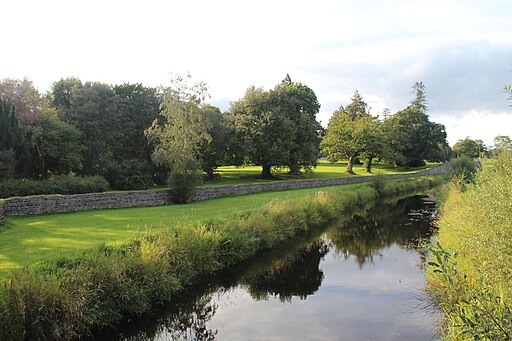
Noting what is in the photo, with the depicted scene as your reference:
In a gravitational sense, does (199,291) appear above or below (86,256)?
below

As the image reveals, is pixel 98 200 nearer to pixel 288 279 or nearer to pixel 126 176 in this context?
pixel 126 176

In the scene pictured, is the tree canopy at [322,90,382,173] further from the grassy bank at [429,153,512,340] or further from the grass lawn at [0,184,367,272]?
the grassy bank at [429,153,512,340]

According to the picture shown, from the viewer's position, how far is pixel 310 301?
11867 millimetres

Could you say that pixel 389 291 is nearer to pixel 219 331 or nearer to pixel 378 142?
pixel 219 331

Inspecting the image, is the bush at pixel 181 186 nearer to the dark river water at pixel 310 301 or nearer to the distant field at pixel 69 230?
the distant field at pixel 69 230

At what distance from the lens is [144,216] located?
18703 millimetres

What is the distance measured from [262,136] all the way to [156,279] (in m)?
33.4

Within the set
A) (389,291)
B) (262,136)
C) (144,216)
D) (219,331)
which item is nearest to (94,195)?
(144,216)

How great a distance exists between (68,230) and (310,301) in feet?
31.0

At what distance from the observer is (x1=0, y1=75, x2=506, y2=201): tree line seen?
27234 mm

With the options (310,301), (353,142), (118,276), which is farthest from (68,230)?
(353,142)

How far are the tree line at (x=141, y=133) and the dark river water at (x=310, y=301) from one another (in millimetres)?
12484

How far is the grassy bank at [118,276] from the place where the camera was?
769cm

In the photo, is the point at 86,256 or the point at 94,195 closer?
the point at 86,256
